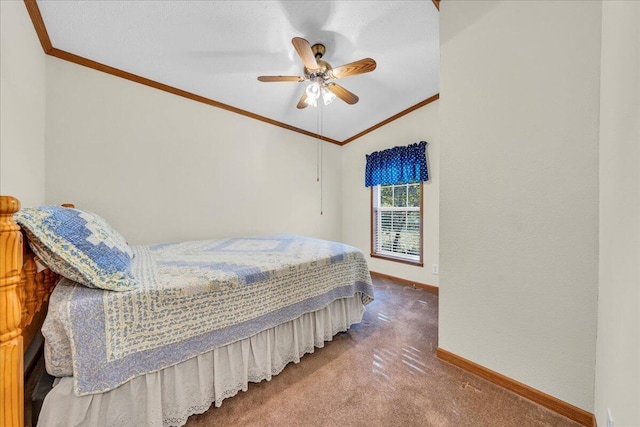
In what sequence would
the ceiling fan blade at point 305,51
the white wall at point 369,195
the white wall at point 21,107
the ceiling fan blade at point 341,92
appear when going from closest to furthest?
the white wall at point 21,107
the ceiling fan blade at point 305,51
the ceiling fan blade at point 341,92
the white wall at point 369,195

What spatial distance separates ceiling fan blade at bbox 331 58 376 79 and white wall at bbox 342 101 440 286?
165cm

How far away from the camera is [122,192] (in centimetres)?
234

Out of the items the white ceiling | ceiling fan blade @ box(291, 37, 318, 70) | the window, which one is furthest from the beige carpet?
the white ceiling

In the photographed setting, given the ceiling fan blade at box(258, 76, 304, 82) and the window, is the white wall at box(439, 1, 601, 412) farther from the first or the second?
the window

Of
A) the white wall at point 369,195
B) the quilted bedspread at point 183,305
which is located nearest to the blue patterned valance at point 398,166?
the white wall at point 369,195

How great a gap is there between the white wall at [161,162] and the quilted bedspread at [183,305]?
0.74 metres

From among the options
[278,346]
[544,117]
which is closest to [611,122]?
[544,117]

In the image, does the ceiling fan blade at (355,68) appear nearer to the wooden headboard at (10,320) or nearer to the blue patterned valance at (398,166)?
the blue patterned valance at (398,166)

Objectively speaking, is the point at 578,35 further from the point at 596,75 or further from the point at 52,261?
the point at 52,261

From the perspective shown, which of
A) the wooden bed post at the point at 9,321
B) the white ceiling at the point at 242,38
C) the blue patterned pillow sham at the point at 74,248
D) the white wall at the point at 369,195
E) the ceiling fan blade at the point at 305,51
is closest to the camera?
the wooden bed post at the point at 9,321

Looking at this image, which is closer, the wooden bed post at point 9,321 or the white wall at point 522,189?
the wooden bed post at point 9,321

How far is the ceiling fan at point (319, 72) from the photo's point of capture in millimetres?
1785

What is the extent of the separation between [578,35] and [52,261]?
2.70m

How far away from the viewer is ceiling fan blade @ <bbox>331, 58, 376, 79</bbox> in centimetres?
184
